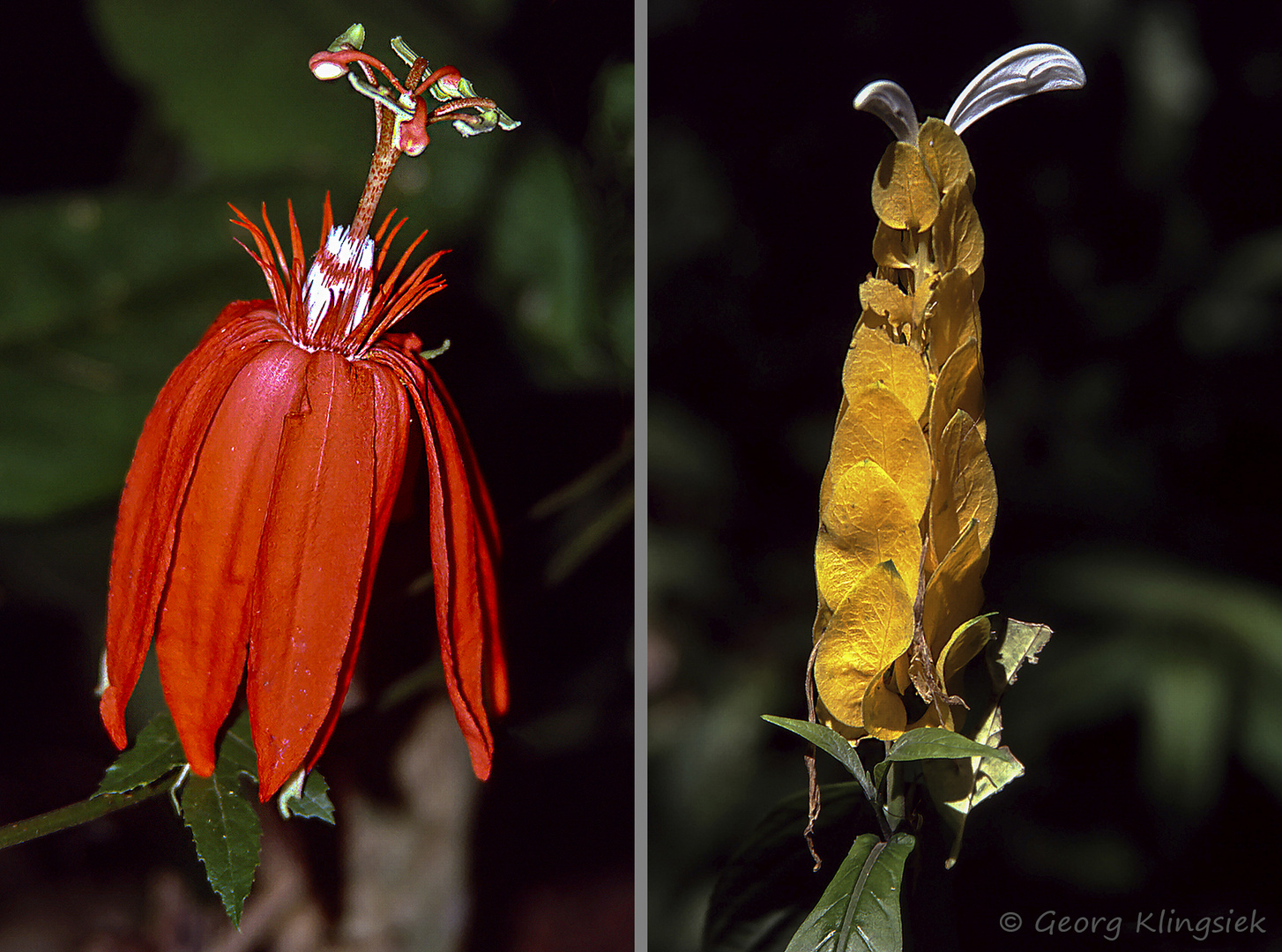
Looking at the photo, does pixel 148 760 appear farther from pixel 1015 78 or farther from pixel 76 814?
pixel 1015 78

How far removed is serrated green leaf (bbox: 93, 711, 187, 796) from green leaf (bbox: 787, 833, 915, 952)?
31cm

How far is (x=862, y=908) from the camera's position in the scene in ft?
1.45

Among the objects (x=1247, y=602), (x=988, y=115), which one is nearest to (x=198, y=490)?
(x=988, y=115)

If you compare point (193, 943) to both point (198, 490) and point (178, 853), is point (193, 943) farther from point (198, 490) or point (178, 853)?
point (198, 490)

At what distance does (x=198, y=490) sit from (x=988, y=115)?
0.51 metres

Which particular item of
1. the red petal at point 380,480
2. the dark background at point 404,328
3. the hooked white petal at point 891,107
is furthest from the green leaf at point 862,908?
the hooked white petal at point 891,107

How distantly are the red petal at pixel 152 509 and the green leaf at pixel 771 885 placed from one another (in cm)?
34

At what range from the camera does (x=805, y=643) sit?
22.8 inches

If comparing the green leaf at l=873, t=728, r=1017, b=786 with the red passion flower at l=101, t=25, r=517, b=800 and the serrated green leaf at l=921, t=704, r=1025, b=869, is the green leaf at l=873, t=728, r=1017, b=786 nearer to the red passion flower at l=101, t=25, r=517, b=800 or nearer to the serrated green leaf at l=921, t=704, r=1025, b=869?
the serrated green leaf at l=921, t=704, r=1025, b=869

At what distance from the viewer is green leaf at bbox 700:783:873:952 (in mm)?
549

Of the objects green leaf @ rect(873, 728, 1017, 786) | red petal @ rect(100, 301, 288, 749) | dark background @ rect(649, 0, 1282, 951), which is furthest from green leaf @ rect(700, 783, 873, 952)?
red petal @ rect(100, 301, 288, 749)

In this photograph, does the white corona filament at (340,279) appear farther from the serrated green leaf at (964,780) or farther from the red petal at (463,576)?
the serrated green leaf at (964,780)

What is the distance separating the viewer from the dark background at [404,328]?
404 millimetres

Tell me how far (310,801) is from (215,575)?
0.40 ft
